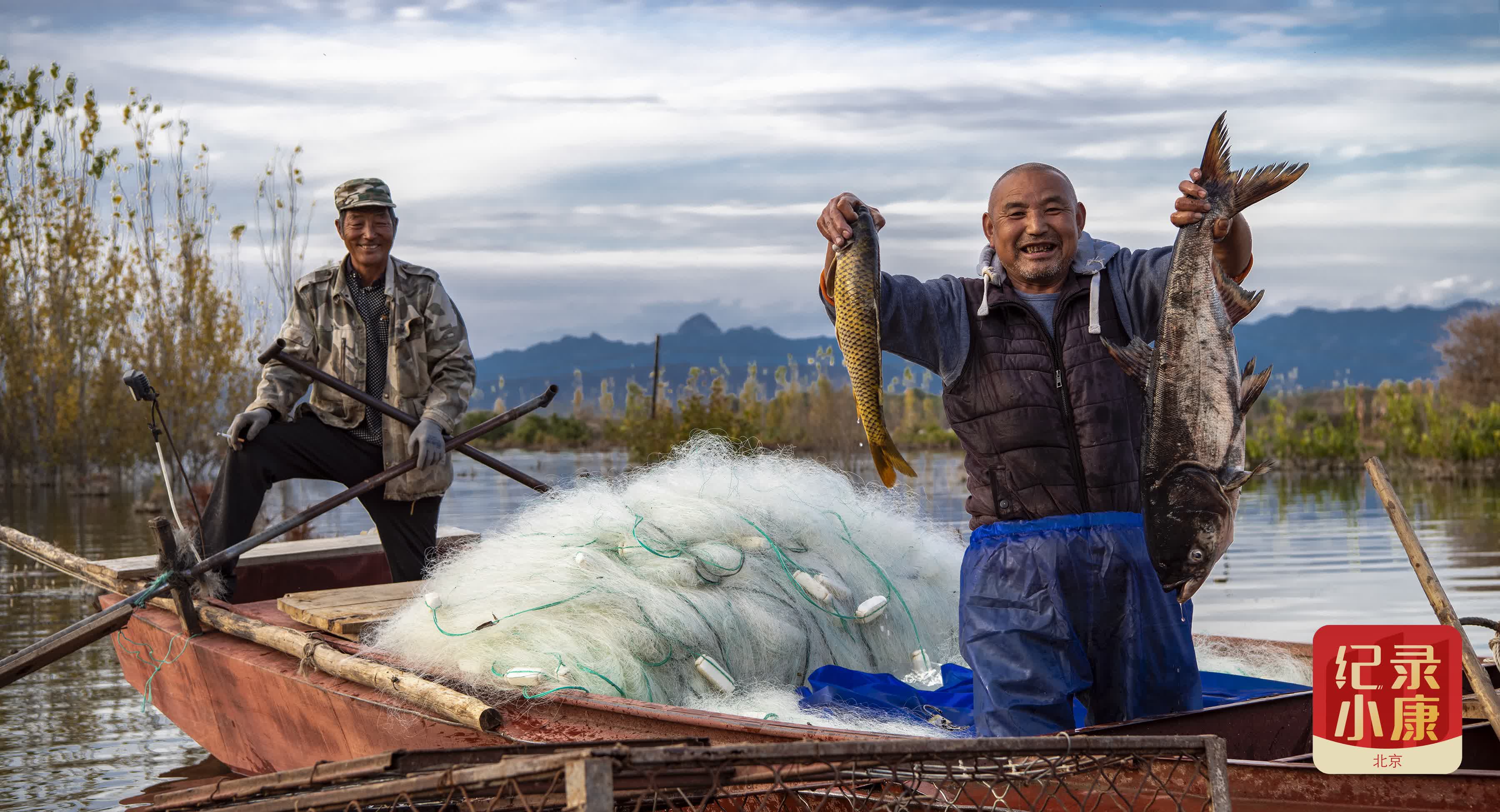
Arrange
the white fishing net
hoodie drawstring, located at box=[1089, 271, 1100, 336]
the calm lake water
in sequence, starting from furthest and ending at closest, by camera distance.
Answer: the calm lake water < the white fishing net < hoodie drawstring, located at box=[1089, 271, 1100, 336]

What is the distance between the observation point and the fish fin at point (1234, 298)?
328 centimetres

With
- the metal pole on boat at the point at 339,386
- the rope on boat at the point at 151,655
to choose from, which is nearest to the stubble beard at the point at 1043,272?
the metal pole on boat at the point at 339,386

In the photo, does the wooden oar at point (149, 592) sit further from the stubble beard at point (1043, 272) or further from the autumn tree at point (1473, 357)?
the autumn tree at point (1473, 357)

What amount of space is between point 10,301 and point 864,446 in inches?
843

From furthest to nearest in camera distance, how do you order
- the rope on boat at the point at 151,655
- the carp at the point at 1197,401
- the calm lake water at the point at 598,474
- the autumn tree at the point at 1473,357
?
the autumn tree at the point at 1473,357 < the calm lake water at the point at 598,474 < the rope on boat at the point at 151,655 < the carp at the point at 1197,401

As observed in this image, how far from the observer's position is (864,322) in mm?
3359

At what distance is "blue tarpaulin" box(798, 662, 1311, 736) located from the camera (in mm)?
4539

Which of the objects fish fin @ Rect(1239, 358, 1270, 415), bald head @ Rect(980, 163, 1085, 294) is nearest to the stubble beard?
bald head @ Rect(980, 163, 1085, 294)

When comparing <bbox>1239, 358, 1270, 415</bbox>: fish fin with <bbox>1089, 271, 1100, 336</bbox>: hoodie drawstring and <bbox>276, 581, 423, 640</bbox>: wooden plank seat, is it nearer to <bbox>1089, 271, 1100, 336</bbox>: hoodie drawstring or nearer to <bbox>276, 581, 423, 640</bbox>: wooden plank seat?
<bbox>1089, 271, 1100, 336</bbox>: hoodie drawstring

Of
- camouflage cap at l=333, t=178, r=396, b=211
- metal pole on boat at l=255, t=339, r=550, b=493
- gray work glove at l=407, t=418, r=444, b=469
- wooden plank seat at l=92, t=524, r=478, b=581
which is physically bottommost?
wooden plank seat at l=92, t=524, r=478, b=581

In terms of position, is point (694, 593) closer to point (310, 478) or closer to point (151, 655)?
point (310, 478)

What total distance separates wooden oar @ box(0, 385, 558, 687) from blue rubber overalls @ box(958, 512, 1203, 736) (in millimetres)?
3134

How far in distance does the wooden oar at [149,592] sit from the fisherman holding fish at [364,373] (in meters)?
0.17

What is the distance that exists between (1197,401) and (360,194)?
4263 mm
